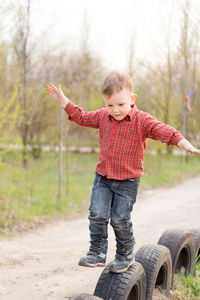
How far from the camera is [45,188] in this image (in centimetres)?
938

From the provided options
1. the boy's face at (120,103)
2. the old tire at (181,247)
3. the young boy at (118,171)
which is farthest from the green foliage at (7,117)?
the boy's face at (120,103)

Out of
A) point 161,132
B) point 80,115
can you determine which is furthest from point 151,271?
point 80,115

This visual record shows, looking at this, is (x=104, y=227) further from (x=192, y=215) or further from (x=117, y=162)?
(x=192, y=215)

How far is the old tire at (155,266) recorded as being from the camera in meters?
3.44

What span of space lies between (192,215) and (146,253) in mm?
4299

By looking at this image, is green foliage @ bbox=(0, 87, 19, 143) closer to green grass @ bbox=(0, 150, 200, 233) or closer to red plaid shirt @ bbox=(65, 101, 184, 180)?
green grass @ bbox=(0, 150, 200, 233)

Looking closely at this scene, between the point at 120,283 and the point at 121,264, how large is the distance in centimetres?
15

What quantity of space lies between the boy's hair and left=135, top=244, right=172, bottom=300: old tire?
1.71m

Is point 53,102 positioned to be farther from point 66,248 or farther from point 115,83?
point 115,83

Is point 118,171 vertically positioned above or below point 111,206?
above

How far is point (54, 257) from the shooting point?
5.02 meters

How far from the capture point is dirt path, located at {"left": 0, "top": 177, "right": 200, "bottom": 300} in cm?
371

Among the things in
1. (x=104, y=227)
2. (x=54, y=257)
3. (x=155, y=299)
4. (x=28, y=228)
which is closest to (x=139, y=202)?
(x=28, y=228)

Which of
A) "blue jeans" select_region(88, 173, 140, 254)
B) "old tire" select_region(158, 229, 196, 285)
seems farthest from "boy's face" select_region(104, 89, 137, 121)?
"old tire" select_region(158, 229, 196, 285)
